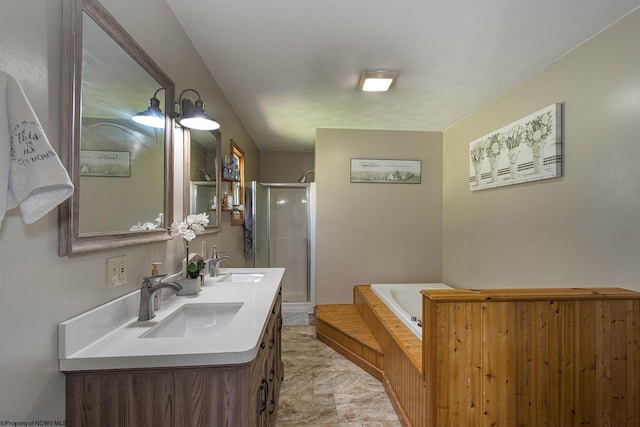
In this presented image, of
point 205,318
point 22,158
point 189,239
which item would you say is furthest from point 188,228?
point 22,158

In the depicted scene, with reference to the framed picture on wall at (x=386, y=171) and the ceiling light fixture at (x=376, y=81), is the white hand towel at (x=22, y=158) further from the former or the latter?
the framed picture on wall at (x=386, y=171)

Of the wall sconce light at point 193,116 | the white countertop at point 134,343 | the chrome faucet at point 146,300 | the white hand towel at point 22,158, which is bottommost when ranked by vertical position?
the white countertop at point 134,343

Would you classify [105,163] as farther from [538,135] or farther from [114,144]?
[538,135]

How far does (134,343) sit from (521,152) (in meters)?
2.80

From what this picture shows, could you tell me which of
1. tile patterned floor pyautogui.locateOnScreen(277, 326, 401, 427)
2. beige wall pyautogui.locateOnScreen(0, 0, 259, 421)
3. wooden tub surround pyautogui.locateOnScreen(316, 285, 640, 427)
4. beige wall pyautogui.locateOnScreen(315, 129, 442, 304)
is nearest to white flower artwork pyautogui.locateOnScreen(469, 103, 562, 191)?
beige wall pyautogui.locateOnScreen(315, 129, 442, 304)

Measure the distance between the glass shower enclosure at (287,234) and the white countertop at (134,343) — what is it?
2.55 metres

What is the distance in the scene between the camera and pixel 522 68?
2.08 m

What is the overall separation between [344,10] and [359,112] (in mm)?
1482

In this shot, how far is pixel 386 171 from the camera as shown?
3.58 metres

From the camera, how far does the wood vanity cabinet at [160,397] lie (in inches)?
33.2

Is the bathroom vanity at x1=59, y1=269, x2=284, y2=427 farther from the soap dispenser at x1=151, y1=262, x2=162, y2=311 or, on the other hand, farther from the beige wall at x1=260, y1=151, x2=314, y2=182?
the beige wall at x1=260, y1=151, x2=314, y2=182

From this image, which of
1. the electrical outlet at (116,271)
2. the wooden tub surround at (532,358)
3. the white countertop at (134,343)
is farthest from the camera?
the wooden tub surround at (532,358)

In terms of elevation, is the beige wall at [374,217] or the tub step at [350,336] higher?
the beige wall at [374,217]

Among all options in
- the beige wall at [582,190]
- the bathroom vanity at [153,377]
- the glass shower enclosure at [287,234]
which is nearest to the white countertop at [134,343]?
the bathroom vanity at [153,377]
